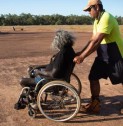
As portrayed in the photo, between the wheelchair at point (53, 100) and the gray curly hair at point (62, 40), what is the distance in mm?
603

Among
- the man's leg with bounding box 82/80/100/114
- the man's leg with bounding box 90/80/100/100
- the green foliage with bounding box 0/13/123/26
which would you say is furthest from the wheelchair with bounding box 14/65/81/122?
the green foliage with bounding box 0/13/123/26

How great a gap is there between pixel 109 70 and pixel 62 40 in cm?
99

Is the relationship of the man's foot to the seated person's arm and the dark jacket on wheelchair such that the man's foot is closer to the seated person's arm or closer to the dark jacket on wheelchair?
the dark jacket on wheelchair

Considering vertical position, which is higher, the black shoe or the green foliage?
the black shoe

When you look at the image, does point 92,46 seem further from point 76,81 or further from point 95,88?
point 76,81

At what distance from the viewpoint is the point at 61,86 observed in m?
6.00

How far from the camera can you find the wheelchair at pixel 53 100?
5945 mm

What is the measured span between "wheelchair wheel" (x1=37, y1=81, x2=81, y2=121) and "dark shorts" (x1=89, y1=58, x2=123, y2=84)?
62 cm

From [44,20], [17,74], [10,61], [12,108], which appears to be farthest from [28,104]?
[44,20]

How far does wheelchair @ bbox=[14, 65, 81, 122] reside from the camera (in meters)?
5.95

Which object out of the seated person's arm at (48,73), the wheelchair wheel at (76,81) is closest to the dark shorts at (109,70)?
the wheelchair wheel at (76,81)

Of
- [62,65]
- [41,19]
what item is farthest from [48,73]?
[41,19]

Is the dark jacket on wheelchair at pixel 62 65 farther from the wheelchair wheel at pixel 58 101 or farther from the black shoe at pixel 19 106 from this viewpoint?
the black shoe at pixel 19 106

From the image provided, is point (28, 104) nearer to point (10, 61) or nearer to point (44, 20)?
point (10, 61)
